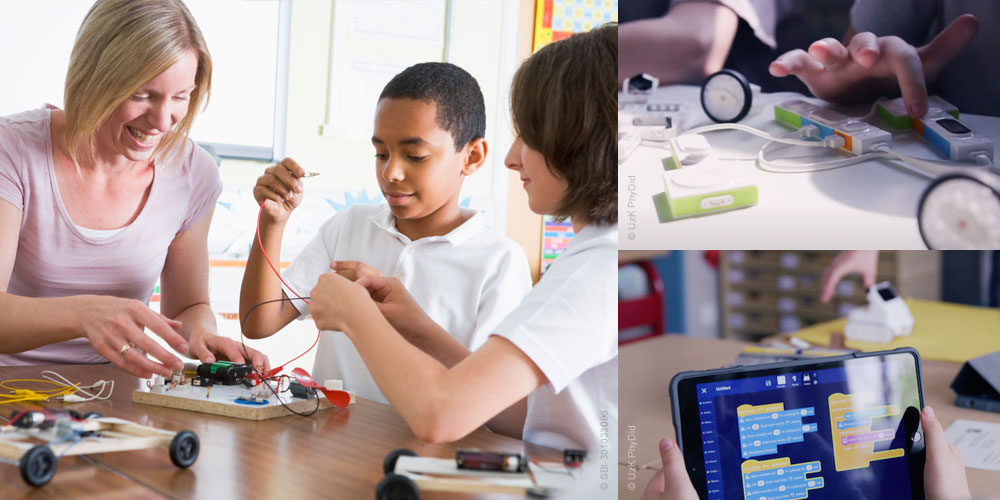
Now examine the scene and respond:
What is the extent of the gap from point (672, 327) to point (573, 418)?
5.74 ft

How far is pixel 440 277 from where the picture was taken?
37.7 inches

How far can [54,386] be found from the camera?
2.50ft

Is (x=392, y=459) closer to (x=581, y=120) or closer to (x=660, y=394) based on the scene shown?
(x=581, y=120)

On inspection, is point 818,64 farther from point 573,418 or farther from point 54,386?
point 54,386

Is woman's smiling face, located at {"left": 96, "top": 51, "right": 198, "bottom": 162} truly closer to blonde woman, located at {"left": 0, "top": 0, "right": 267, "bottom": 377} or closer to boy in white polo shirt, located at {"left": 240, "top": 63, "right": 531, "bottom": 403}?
blonde woman, located at {"left": 0, "top": 0, "right": 267, "bottom": 377}

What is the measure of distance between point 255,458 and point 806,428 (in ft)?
1.28

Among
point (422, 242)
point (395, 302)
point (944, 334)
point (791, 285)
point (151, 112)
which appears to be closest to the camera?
point (395, 302)

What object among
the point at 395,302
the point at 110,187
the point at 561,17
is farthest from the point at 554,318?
the point at 561,17

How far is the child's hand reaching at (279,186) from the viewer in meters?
0.79

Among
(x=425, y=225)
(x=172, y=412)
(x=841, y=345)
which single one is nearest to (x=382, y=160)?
(x=425, y=225)

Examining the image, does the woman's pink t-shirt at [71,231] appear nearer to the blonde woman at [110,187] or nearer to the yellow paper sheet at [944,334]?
the blonde woman at [110,187]

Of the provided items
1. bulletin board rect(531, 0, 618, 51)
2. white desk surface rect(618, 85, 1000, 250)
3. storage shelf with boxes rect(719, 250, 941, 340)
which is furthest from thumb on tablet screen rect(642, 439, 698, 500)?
storage shelf with boxes rect(719, 250, 941, 340)

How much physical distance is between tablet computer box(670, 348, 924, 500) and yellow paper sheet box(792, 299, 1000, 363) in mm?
544

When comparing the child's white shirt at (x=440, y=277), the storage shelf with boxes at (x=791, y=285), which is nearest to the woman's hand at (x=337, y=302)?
the child's white shirt at (x=440, y=277)
